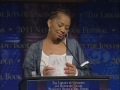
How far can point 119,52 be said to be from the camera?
664 centimetres

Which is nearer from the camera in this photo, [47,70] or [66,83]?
[66,83]

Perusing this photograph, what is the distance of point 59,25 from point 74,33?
4.61 ft

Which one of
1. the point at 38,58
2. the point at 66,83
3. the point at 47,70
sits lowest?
the point at 66,83

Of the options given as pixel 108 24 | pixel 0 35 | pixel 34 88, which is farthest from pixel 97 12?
pixel 34 88

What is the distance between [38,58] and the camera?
5109 mm

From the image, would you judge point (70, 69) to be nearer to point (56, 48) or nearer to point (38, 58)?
point (38, 58)

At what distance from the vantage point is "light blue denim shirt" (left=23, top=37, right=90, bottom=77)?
5.00 m

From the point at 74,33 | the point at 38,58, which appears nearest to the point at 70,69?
the point at 38,58

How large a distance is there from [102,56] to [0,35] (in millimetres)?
1357

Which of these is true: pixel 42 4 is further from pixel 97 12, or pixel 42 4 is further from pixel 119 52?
pixel 119 52

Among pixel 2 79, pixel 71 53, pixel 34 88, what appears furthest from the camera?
pixel 2 79

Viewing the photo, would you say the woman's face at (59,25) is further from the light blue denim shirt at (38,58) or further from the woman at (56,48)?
the light blue denim shirt at (38,58)

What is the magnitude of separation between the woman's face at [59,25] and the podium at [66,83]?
0.91 m

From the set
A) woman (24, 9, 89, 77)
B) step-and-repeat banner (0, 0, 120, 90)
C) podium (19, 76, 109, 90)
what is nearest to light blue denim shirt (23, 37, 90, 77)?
woman (24, 9, 89, 77)
